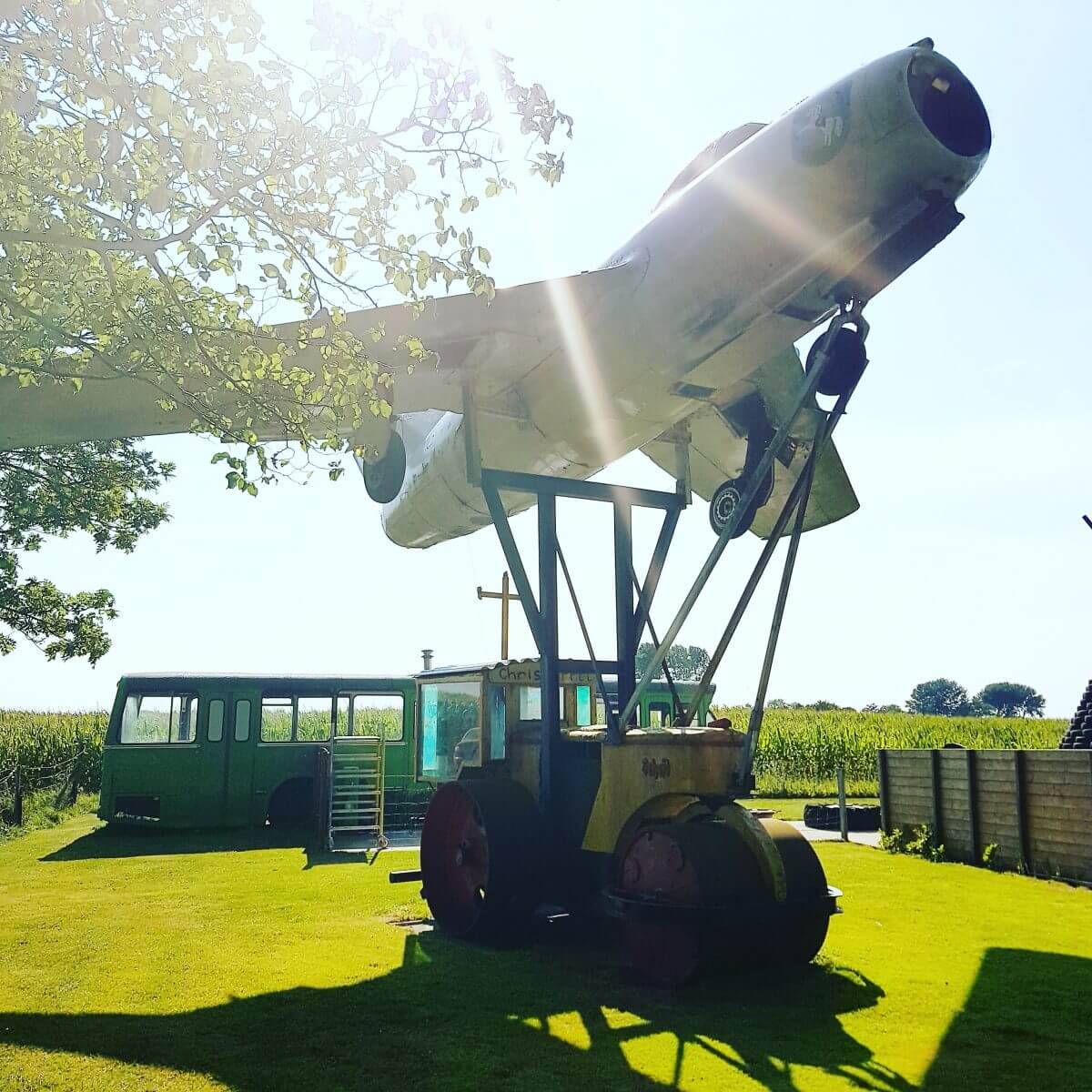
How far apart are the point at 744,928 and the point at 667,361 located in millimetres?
3867

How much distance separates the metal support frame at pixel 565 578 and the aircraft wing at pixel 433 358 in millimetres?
1010

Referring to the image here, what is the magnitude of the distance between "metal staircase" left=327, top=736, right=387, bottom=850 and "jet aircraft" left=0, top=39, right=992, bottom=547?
6.02m

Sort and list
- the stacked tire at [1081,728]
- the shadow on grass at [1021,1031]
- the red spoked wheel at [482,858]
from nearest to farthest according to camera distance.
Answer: the shadow on grass at [1021,1031]
the red spoked wheel at [482,858]
the stacked tire at [1081,728]

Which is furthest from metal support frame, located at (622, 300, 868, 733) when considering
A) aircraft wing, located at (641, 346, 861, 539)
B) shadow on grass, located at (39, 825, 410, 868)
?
shadow on grass, located at (39, 825, 410, 868)

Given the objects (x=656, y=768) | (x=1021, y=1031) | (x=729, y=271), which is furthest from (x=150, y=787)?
(x=1021, y=1031)

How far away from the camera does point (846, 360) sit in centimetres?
622

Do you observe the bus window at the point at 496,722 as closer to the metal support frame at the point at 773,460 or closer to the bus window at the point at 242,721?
the metal support frame at the point at 773,460

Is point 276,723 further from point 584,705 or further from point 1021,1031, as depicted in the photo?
point 1021,1031

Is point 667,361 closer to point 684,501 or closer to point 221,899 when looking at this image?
point 684,501

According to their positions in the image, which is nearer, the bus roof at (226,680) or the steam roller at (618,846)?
the steam roller at (618,846)

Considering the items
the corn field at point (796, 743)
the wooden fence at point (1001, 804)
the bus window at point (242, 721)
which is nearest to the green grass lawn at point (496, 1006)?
the wooden fence at point (1001, 804)

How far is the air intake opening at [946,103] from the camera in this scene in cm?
522

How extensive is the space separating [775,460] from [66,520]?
1492 cm

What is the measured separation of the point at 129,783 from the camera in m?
14.4
